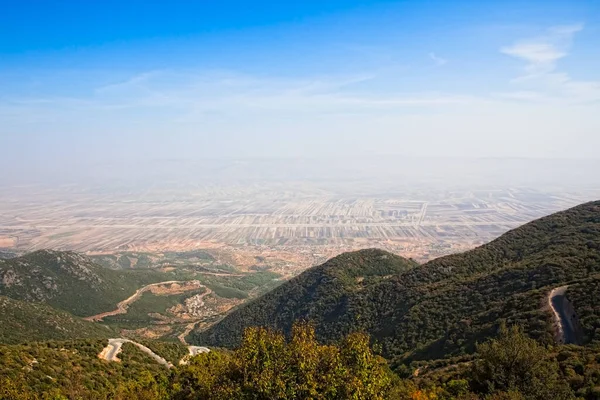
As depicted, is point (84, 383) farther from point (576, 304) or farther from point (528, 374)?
point (576, 304)

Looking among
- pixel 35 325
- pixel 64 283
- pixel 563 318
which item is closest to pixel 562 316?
pixel 563 318

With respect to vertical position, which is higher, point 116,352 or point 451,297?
point 451,297

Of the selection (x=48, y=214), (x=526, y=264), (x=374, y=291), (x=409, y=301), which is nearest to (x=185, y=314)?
(x=374, y=291)

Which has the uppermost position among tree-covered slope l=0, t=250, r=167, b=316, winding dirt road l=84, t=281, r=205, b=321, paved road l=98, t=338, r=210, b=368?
paved road l=98, t=338, r=210, b=368

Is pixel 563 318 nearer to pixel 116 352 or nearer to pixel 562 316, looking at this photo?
pixel 562 316

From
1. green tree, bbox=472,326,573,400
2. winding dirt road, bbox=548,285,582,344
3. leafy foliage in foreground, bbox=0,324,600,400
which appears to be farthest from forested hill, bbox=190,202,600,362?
leafy foliage in foreground, bbox=0,324,600,400

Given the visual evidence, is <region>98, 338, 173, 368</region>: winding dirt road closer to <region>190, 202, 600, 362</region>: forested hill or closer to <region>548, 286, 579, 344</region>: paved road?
<region>190, 202, 600, 362</region>: forested hill
